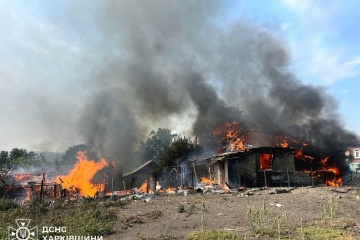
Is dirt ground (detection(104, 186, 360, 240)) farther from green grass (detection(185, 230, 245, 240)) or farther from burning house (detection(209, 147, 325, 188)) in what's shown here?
burning house (detection(209, 147, 325, 188))

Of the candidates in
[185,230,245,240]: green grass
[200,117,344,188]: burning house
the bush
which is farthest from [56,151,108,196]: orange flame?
[185,230,245,240]: green grass

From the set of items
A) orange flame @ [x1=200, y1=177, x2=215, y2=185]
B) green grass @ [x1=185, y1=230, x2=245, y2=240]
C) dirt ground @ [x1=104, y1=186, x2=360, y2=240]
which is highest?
orange flame @ [x1=200, y1=177, x2=215, y2=185]

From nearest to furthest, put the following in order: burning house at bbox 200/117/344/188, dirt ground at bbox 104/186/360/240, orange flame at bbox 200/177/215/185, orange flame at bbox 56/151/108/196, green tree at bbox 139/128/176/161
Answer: dirt ground at bbox 104/186/360/240, burning house at bbox 200/117/344/188, orange flame at bbox 56/151/108/196, orange flame at bbox 200/177/215/185, green tree at bbox 139/128/176/161

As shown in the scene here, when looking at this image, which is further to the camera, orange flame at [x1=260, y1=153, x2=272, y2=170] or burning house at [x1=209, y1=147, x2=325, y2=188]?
orange flame at [x1=260, y1=153, x2=272, y2=170]

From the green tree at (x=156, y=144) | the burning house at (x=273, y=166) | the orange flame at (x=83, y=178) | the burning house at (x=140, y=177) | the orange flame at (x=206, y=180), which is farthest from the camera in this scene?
the green tree at (x=156, y=144)

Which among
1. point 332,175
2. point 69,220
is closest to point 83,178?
point 69,220

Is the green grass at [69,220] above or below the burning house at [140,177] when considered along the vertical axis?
below

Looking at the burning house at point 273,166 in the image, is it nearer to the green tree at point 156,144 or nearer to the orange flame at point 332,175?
the orange flame at point 332,175

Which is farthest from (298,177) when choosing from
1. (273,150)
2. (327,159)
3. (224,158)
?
(327,159)

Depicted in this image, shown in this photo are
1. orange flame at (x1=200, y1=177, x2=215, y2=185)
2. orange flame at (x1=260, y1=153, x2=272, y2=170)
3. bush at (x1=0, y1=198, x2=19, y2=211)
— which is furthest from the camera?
orange flame at (x1=200, y1=177, x2=215, y2=185)

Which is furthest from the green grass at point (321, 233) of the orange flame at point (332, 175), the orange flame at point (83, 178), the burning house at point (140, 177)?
the burning house at point (140, 177)

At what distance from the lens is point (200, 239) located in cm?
732

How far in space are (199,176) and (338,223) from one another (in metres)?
26.0

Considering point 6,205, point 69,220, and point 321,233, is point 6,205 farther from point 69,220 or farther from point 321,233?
point 321,233
